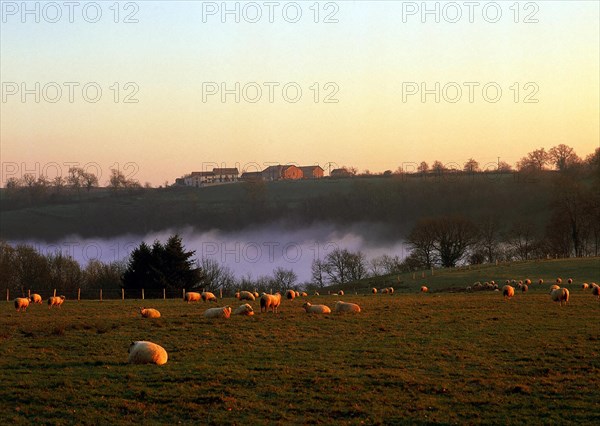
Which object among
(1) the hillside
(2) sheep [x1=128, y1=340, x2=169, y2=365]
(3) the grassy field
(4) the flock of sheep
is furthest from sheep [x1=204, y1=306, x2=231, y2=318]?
(1) the hillside

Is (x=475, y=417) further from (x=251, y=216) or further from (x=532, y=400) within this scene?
(x=251, y=216)

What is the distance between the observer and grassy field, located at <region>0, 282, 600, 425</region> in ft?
50.6

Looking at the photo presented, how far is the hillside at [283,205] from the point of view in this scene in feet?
Result: 348

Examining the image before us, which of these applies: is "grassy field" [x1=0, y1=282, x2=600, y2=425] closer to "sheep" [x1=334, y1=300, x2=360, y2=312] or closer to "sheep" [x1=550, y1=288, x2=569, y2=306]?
"sheep" [x1=334, y1=300, x2=360, y2=312]

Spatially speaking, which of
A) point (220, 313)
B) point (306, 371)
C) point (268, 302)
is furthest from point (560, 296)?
point (306, 371)

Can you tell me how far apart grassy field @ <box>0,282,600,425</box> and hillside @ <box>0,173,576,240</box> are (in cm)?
7480

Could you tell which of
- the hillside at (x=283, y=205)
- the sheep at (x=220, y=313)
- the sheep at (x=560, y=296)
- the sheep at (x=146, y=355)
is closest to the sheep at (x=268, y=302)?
the sheep at (x=220, y=313)

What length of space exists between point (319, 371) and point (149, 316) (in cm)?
1641

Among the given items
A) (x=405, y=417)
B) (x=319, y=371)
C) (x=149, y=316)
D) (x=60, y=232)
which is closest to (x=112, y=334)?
(x=149, y=316)

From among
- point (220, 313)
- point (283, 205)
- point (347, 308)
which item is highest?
point (283, 205)

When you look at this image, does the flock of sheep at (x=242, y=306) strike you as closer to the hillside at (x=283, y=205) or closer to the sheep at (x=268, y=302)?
the sheep at (x=268, y=302)

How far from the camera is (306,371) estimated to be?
19.7 m

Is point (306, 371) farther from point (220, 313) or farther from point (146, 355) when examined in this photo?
point (220, 313)

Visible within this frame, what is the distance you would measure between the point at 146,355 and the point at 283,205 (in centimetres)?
13858
